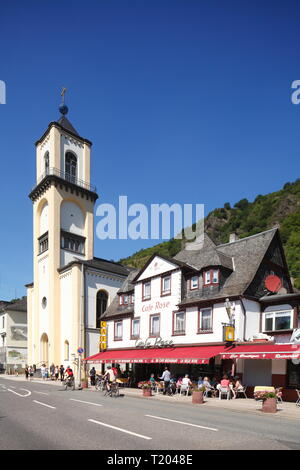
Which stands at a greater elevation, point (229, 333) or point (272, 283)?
point (272, 283)

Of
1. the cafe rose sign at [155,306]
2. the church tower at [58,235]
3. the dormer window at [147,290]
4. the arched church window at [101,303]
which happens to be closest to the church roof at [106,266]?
the church tower at [58,235]

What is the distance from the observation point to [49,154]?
47.7 m

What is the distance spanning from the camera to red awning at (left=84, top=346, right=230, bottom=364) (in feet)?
76.4

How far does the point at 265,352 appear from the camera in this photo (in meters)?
20.1

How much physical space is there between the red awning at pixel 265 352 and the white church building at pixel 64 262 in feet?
67.0

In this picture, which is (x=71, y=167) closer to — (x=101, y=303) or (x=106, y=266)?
(x=106, y=266)

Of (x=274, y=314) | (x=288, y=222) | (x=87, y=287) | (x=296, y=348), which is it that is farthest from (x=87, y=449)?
(x=288, y=222)

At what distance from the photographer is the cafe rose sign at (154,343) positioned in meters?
28.1

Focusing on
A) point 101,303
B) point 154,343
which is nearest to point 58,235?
point 101,303

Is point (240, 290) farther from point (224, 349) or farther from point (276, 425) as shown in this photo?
point (276, 425)

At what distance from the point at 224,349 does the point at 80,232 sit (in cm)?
2928

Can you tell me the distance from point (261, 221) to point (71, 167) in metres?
83.1

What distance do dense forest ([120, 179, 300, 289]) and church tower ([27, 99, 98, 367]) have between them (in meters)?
55.4
